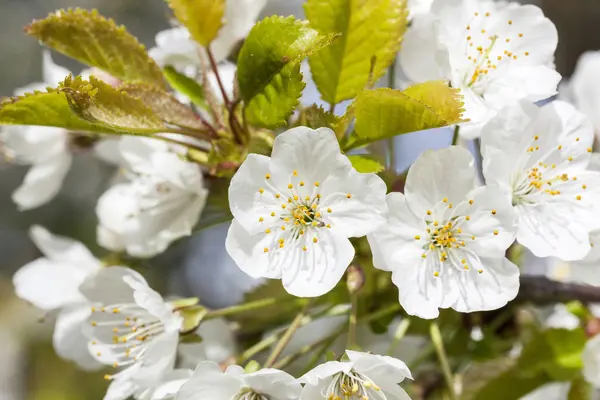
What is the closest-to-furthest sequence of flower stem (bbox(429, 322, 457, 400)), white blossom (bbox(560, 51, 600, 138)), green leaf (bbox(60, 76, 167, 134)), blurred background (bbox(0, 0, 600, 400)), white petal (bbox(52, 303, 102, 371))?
green leaf (bbox(60, 76, 167, 134)) → flower stem (bbox(429, 322, 457, 400)) → white petal (bbox(52, 303, 102, 371)) → white blossom (bbox(560, 51, 600, 138)) → blurred background (bbox(0, 0, 600, 400))

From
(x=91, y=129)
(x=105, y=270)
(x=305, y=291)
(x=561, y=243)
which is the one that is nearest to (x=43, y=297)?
(x=105, y=270)

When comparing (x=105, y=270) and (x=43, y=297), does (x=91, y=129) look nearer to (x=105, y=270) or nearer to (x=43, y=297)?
(x=105, y=270)

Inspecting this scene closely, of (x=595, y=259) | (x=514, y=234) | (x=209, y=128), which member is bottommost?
(x=595, y=259)

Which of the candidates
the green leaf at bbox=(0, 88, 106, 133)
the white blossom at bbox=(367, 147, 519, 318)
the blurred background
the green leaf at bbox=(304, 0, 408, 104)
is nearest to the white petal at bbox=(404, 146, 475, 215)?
the white blossom at bbox=(367, 147, 519, 318)

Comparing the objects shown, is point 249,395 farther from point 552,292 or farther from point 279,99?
point 552,292

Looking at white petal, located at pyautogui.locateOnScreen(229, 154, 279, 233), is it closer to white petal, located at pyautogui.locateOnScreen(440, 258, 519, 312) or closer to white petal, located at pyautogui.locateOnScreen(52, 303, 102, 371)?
white petal, located at pyautogui.locateOnScreen(440, 258, 519, 312)

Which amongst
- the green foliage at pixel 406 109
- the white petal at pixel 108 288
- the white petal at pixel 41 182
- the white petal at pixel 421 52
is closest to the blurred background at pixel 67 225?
the white petal at pixel 41 182
